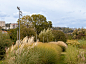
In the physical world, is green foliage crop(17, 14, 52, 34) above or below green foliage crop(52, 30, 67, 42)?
above

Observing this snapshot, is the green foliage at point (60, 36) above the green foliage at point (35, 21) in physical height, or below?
below

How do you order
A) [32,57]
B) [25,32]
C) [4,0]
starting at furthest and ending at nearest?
1. [25,32]
2. [4,0]
3. [32,57]

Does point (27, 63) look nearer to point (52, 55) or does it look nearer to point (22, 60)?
point (22, 60)

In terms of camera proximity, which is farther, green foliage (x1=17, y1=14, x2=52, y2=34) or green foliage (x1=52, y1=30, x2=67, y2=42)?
green foliage (x1=17, y1=14, x2=52, y2=34)

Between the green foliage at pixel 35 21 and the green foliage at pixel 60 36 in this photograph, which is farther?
the green foliage at pixel 35 21

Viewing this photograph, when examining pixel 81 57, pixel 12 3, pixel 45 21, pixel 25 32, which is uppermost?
pixel 45 21

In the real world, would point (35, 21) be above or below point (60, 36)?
above

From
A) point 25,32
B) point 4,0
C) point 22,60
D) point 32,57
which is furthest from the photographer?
point 25,32

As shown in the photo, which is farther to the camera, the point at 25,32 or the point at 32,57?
the point at 25,32

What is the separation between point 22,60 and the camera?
4.67m

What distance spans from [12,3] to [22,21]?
28635 mm

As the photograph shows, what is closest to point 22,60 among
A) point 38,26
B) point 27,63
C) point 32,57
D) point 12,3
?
point 27,63

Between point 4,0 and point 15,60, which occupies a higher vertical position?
point 4,0

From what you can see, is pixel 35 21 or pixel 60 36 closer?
pixel 60 36
